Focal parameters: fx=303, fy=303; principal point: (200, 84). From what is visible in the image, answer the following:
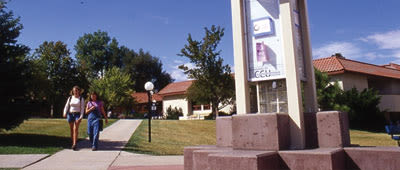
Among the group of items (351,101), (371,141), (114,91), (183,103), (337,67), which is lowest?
(371,141)

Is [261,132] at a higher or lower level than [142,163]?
higher

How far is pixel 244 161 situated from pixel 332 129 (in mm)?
1528

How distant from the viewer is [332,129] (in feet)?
14.2

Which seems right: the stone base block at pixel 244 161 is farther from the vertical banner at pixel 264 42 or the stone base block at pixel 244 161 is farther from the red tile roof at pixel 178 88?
the red tile roof at pixel 178 88

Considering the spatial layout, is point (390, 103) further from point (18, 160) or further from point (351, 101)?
point (18, 160)

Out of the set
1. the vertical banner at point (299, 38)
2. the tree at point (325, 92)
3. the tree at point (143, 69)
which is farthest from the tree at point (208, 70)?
the tree at point (143, 69)

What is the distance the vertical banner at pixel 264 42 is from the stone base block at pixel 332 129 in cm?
89

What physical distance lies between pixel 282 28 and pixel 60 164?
191 inches

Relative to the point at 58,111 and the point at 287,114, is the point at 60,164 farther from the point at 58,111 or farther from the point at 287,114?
the point at 58,111

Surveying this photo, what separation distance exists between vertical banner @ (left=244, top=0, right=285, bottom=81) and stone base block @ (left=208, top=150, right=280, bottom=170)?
4.65 feet

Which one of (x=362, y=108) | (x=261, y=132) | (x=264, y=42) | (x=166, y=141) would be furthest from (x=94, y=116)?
(x=362, y=108)

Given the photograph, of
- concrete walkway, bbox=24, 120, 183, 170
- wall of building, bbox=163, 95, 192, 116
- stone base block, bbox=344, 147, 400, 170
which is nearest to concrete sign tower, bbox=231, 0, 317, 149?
stone base block, bbox=344, 147, 400, 170

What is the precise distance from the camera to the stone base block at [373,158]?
12.5 feet

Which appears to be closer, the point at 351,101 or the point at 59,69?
the point at 351,101
